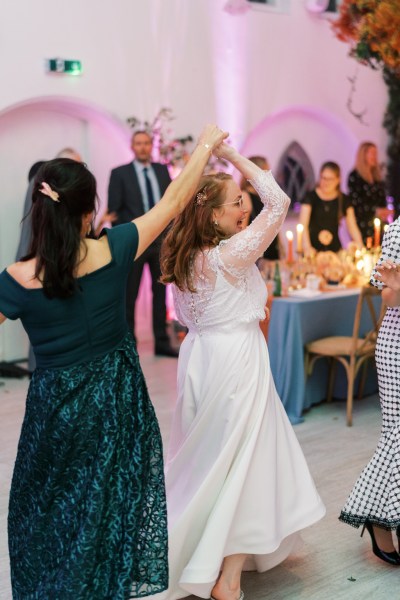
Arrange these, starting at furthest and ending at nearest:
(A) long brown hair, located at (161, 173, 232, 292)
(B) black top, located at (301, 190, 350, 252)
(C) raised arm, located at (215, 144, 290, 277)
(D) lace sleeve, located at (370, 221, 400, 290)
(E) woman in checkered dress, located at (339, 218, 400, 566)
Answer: (B) black top, located at (301, 190, 350, 252) < (E) woman in checkered dress, located at (339, 218, 400, 566) < (D) lace sleeve, located at (370, 221, 400, 290) < (A) long brown hair, located at (161, 173, 232, 292) < (C) raised arm, located at (215, 144, 290, 277)

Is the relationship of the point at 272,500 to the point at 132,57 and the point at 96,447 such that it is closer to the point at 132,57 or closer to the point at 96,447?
the point at 96,447

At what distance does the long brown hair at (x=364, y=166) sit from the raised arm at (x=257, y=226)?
622 cm

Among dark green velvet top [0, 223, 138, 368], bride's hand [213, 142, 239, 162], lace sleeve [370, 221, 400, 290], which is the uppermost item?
bride's hand [213, 142, 239, 162]

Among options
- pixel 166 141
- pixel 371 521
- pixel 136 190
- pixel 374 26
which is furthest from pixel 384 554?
pixel 166 141

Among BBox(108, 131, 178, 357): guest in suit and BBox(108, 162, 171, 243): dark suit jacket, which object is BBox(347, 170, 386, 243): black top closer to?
BBox(108, 131, 178, 357): guest in suit

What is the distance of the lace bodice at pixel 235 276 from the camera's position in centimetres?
307

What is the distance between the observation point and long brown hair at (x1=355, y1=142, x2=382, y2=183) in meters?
9.08

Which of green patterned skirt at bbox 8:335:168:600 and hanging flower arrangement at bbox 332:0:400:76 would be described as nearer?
green patterned skirt at bbox 8:335:168:600

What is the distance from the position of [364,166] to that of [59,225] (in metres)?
7.10

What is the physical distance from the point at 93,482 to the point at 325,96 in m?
8.53

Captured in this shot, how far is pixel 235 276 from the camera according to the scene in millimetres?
3164

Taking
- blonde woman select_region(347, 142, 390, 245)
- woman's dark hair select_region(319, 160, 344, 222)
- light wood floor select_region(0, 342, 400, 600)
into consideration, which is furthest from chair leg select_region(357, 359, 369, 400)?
blonde woman select_region(347, 142, 390, 245)

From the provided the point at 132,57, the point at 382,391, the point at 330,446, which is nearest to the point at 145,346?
the point at 132,57

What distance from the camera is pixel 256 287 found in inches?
128
